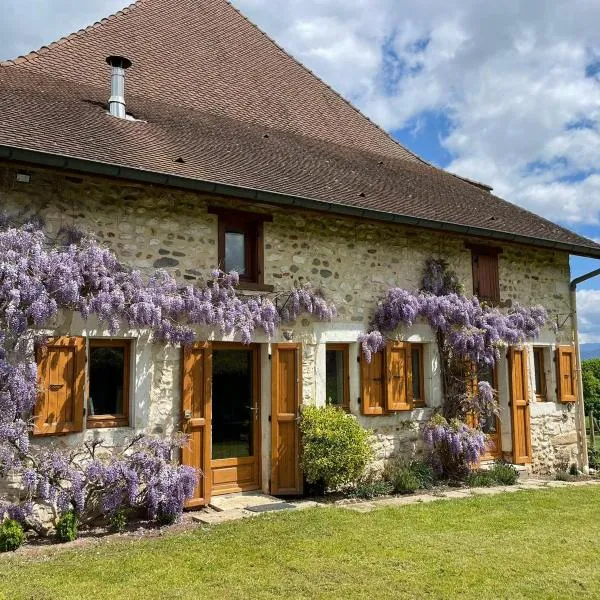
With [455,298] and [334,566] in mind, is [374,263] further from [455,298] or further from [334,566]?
[334,566]

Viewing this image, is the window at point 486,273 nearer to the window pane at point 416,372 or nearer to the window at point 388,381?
the window pane at point 416,372

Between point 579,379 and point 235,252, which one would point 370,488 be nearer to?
point 235,252

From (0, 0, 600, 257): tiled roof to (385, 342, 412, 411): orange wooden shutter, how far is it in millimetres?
1752

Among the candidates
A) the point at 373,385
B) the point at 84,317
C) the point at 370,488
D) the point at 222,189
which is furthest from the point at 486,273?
the point at 84,317

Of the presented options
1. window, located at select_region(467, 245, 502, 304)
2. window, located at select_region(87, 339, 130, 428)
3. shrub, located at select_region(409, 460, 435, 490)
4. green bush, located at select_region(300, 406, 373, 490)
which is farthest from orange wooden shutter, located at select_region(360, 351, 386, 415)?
window, located at select_region(87, 339, 130, 428)

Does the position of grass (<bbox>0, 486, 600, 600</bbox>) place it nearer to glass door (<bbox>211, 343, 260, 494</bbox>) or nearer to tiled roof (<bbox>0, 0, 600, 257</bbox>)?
glass door (<bbox>211, 343, 260, 494</bbox>)

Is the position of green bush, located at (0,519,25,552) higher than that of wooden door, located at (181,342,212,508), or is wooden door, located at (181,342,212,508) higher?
wooden door, located at (181,342,212,508)

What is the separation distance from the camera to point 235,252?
7285 mm

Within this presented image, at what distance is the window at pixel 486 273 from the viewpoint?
934cm

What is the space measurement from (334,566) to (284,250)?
390 centimetres

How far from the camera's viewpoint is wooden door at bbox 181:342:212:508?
652 cm

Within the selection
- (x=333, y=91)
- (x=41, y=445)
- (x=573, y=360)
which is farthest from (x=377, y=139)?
(x=41, y=445)

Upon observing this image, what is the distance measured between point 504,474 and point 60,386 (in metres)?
5.89

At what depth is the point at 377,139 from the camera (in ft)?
39.2
